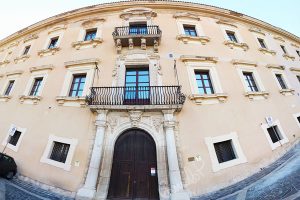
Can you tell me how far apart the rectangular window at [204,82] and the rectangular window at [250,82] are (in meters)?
2.51

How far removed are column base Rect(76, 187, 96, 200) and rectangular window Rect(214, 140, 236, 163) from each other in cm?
553

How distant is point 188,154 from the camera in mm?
6805

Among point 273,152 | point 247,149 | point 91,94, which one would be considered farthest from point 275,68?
point 91,94

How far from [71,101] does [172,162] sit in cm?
597

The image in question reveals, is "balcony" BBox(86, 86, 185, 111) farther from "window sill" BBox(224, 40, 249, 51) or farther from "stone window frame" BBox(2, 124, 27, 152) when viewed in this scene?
"window sill" BBox(224, 40, 249, 51)

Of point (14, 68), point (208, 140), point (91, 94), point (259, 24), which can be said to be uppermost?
point (259, 24)

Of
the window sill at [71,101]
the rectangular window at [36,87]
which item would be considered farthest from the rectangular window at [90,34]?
the window sill at [71,101]

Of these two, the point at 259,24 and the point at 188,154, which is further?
the point at 259,24

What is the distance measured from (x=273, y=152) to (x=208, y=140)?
336 centimetres

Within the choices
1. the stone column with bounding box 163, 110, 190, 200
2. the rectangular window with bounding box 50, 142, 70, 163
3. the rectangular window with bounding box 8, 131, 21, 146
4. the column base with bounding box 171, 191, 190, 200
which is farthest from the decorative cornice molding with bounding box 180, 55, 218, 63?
the rectangular window with bounding box 8, 131, 21, 146

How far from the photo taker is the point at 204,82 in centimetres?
866

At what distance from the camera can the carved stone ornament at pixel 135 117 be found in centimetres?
728

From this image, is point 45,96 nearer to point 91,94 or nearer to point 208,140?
point 91,94

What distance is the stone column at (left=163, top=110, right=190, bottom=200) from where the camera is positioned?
588 cm
